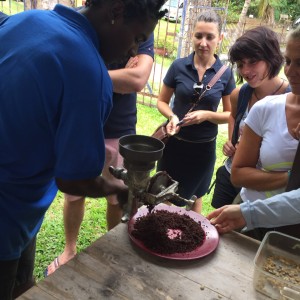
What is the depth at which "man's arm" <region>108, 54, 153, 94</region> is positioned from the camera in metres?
2.32

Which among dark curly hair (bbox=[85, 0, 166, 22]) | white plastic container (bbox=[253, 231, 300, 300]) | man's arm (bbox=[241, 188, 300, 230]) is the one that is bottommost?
white plastic container (bbox=[253, 231, 300, 300])

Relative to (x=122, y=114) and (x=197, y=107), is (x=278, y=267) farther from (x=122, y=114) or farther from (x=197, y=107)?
(x=197, y=107)

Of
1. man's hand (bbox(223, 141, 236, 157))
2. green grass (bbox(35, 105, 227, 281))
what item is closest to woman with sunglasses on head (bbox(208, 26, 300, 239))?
man's hand (bbox(223, 141, 236, 157))

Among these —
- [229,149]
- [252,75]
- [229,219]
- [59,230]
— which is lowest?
[59,230]

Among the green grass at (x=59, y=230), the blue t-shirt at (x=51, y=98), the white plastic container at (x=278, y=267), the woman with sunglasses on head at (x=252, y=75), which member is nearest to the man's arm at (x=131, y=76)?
the woman with sunglasses on head at (x=252, y=75)

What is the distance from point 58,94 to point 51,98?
0.09ft

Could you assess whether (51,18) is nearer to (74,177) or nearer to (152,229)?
(74,177)

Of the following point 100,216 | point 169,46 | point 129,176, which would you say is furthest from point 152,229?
point 169,46

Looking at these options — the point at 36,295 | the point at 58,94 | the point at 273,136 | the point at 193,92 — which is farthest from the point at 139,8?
the point at 193,92

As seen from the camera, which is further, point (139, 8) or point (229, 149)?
point (229, 149)

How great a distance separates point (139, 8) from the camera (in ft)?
4.19

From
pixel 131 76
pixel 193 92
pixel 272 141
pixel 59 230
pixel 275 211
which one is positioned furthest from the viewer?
pixel 59 230

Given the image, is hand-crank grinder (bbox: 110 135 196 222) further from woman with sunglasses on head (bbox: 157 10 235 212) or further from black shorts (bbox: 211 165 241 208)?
woman with sunglasses on head (bbox: 157 10 235 212)

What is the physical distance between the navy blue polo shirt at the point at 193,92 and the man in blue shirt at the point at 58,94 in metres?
1.59
